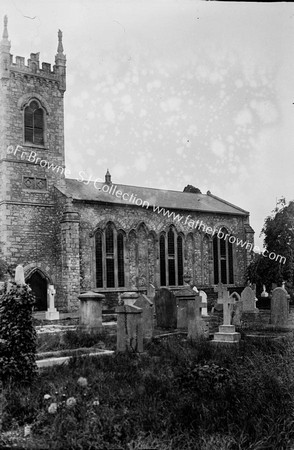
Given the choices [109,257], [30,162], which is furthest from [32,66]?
[109,257]

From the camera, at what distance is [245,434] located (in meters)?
5.38

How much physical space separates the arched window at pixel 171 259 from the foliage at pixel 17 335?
21568 millimetres

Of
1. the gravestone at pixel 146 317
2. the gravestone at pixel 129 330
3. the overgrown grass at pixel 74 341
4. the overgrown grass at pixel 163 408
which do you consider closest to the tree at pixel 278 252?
the gravestone at pixel 146 317

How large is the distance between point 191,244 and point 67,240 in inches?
391

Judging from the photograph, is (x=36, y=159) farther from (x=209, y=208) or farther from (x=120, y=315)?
(x=120, y=315)

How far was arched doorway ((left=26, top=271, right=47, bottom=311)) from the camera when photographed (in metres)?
24.5

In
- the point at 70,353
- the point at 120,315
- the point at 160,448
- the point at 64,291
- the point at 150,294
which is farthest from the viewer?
the point at 64,291

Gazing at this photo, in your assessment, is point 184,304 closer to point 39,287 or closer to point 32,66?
point 39,287

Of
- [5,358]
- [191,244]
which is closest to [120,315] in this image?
[5,358]

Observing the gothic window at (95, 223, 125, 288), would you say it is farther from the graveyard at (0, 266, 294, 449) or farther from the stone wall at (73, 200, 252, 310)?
the graveyard at (0, 266, 294, 449)

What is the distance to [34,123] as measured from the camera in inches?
1022

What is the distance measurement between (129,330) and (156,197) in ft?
68.7

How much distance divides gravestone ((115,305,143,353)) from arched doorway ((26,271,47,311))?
44.8 ft

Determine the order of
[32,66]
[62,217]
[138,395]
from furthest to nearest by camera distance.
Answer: [32,66]
[62,217]
[138,395]
